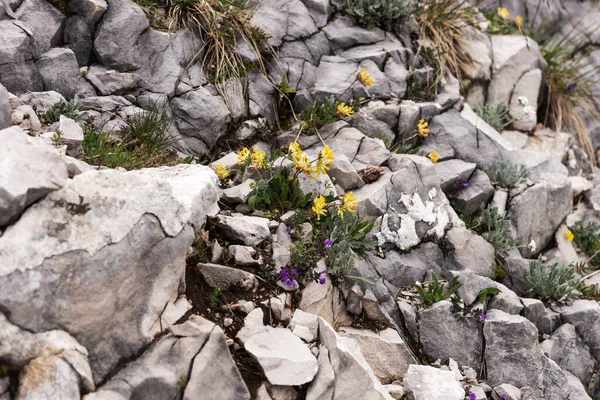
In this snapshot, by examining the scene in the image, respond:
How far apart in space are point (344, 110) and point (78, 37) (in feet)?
10.8

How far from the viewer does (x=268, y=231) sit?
5.53m

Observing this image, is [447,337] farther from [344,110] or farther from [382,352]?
[344,110]

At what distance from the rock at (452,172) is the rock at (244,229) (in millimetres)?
3191

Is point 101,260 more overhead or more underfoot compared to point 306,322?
more overhead

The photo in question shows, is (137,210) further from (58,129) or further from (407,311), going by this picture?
(407,311)

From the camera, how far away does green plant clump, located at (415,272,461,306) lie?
19.9 feet

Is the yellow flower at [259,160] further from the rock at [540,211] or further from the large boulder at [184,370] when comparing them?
the rock at [540,211]

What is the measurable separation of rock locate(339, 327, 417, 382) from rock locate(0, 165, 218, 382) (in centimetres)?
190

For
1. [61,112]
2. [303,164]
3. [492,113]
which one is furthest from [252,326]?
[492,113]

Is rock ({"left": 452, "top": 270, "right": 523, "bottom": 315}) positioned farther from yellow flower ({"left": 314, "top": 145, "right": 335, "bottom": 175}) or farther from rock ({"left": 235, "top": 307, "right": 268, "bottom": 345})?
rock ({"left": 235, "top": 307, "right": 268, "bottom": 345})

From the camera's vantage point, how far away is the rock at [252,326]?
186 inches

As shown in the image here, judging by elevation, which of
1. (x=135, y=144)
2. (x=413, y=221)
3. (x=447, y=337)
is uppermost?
(x=413, y=221)

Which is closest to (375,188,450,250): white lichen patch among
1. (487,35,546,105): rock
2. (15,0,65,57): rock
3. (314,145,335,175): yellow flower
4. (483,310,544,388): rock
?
(314,145,335,175): yellow flower

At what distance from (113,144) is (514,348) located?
464cm
